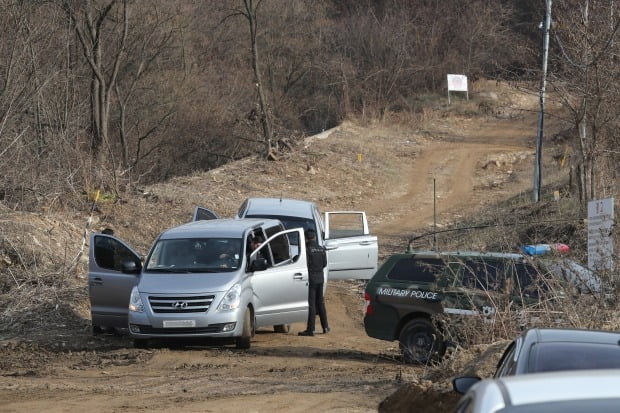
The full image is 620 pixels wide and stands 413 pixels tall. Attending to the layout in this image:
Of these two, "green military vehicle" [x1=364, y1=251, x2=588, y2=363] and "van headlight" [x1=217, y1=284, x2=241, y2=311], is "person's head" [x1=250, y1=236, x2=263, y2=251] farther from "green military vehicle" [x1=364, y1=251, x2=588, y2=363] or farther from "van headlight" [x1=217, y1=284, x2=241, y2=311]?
"green military vehicle" [x1=364, y1=251, x2=588, y2=363]

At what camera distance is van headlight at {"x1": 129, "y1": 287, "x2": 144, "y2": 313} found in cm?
1380

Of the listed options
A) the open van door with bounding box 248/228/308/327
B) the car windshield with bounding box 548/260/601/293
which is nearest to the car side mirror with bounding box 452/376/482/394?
the car windshield with bounding box 548/260/601/293

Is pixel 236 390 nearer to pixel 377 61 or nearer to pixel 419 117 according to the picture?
pixel 419 117

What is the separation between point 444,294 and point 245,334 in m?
2.96

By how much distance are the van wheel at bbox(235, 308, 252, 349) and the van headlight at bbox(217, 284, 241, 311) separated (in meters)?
0.27

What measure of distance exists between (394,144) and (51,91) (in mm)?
16552

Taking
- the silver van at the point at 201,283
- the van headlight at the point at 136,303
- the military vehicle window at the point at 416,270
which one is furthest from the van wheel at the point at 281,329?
→ the military vehicle window at the point at 416,270

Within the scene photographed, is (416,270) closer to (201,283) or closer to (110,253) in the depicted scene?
(201,283)

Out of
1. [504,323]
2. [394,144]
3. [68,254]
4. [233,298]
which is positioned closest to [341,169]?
[394,144]

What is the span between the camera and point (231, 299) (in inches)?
544

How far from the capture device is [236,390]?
10750 millimetres

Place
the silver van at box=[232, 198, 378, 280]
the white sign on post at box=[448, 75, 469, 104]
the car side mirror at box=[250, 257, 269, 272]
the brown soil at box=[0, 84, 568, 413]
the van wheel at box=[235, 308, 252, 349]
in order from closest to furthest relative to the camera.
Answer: the brown soil at box=[0, 84, 568, 413] → the van wheel at box=[235, 308, 252, 349] → the car side mirror at box=[250, 257, 269, 272] → the silver van at box=[232, 198, 378, 280] → the white sign on post at box=[448, 75, 469, 104]

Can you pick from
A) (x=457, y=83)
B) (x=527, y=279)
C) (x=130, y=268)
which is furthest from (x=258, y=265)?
(x=457, y=83)

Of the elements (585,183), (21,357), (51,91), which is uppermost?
(51,91)
